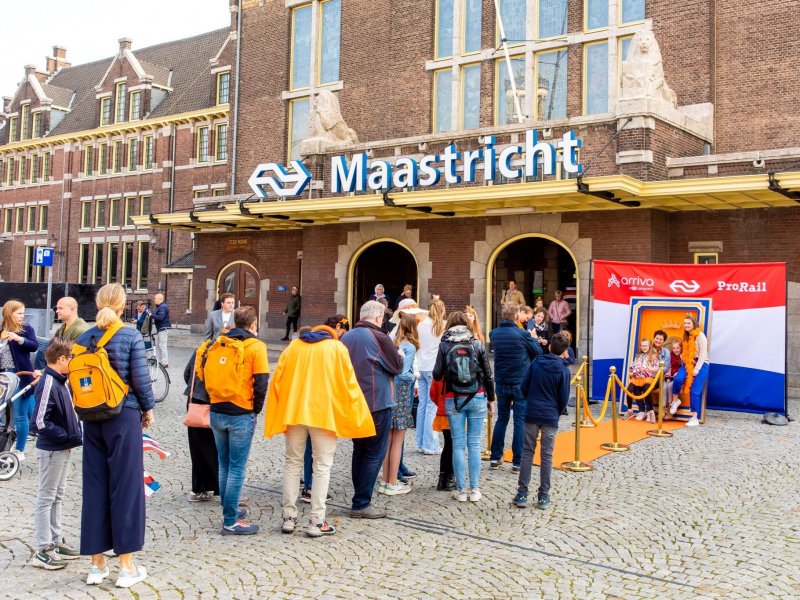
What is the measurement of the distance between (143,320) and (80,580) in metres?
9.24

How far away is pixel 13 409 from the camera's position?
27.5ft

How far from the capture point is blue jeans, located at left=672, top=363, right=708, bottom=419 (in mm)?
12125

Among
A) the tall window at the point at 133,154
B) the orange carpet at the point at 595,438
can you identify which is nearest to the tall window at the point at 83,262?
the tall window at the point at 133,154

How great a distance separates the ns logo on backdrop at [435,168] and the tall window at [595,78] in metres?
2.85

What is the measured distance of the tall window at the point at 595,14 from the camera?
20.0 meters

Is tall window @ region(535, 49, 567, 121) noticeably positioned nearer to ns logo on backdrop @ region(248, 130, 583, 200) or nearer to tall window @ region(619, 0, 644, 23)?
tall window @ region(619, 0, 644, 23)

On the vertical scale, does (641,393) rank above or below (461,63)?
below

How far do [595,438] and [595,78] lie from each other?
40.9 feet

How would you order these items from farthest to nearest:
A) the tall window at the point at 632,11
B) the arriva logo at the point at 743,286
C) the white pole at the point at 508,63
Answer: the tall window at the point at 632,11
the white pole at the point at 508,63
the arriva logo at the point at 743,286

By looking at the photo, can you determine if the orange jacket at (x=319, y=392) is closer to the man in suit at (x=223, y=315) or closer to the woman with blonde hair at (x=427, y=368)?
the woman with blonde hair at (x=427, y=368)

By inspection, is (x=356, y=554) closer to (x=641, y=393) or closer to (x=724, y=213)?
(x=641, y=393)

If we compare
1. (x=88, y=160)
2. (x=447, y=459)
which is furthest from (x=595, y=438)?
(x=88, y=160)

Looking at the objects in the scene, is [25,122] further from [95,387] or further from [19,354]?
[95,387]

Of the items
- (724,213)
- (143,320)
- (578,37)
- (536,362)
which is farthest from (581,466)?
(578,37)
